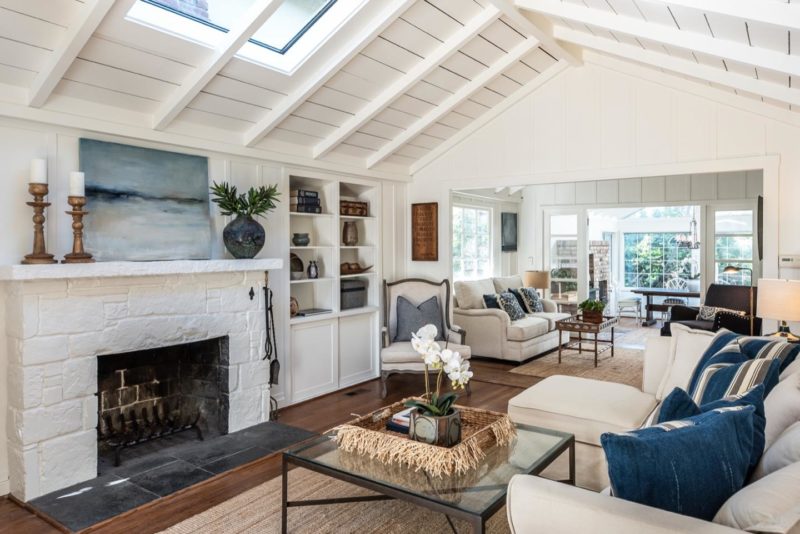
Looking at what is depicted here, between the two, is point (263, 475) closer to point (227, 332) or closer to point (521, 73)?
point (227, 332)

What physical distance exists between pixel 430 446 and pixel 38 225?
2448 millimetres

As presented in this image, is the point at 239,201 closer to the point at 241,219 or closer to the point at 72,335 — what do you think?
the point at 241,219

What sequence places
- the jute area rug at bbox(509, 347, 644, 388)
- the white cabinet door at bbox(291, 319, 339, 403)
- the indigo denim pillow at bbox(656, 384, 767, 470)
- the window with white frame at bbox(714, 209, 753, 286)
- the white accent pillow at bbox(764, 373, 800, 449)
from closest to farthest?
1. the indigo denim pillow at bbox(656, 384, 767, 470)
2. the white accent pillow at bbox(764, 373, 800, 449)
3. the white cabinet door at bbox(291, 319, 339, 403)
4. the jute area rug at bbox(509, 347, 644, 388)
5. the window with white frame at bbox(714, 209, 753, 286)

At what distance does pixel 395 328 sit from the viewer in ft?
17.8

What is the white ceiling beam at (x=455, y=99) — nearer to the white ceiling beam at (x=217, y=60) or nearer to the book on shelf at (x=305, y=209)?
the book on shelf at (x=305, y=209)

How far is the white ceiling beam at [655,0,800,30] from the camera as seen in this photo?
230cm

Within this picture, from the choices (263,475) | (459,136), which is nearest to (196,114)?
(263,475)

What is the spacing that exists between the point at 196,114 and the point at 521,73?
284 centimetres

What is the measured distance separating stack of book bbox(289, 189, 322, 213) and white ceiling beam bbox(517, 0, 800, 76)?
92.2 inches

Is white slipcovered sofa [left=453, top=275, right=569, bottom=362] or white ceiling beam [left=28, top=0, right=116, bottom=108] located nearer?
white ceiling beam [left=28, top=0, right=116, bottom=108]

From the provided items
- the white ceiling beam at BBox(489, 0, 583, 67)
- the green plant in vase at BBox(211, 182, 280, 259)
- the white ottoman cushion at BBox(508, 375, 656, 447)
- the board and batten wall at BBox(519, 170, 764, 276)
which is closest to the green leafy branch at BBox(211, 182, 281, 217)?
the green plant in vase at BBox(211, 182, 280, 259)

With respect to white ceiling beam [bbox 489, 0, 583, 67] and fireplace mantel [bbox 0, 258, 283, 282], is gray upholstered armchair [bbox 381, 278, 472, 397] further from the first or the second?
white ceiling beam [bbox 489, 0, 583, 67]

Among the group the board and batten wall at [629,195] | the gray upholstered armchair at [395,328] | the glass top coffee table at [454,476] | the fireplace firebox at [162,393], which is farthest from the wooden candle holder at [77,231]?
the board and batten wall at [629,195]

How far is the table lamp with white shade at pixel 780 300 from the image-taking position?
133 inches
